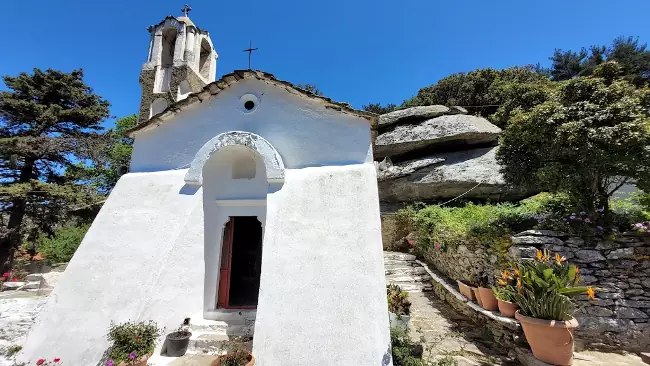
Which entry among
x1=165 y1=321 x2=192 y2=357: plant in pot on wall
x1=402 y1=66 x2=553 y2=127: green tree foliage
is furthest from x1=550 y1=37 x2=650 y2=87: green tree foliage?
x1=165 y1=321 x2=192 y2=357: plant in pot on wall

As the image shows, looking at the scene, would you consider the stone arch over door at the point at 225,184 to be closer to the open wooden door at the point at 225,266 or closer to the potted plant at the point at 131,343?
the open wooden door at the point at 225,266

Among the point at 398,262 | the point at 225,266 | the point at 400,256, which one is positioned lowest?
the point at 398,262

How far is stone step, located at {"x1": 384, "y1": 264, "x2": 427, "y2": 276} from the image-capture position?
35.6 ft

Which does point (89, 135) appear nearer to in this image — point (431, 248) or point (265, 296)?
point (265, 296)

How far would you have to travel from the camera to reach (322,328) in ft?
15.2

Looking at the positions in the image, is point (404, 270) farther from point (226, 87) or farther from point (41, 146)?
point (41, 146)

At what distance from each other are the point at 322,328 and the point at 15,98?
68.3ft

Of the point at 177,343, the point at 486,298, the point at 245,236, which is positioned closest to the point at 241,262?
the point at 245,236

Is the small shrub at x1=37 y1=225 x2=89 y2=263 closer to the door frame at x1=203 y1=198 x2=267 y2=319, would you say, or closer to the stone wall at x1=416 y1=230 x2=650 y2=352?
the door frame at x1=203 y1=198 x2=267 y2=319

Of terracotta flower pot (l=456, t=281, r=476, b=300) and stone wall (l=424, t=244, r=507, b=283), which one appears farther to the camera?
terracotta flower pot (l=456, t=281, r=476, b=300)

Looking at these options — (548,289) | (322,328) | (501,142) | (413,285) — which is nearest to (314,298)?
(322,328)

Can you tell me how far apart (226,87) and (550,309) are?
7589 mm

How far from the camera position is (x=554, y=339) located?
4.45 meters

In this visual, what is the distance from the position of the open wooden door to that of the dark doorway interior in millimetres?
433
